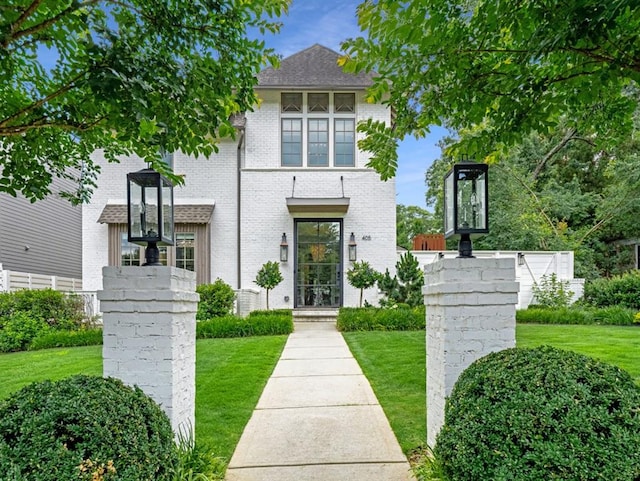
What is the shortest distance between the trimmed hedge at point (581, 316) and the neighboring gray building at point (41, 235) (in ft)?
42.8

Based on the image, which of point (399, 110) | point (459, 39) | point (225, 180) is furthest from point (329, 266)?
point (459, 39)

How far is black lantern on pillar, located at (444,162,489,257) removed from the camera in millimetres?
3123

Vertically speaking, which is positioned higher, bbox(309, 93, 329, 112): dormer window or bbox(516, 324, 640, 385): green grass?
bbox(309, 93, 329, 112): dormer window

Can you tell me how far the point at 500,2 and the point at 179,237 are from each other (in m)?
11.0

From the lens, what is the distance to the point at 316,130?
12648mm

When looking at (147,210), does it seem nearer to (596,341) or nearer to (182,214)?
(596,341)

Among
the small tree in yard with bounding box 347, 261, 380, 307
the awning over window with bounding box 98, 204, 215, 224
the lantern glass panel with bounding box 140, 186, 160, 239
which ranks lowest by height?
the small tree in yard with bounding box 347, 261, 380, 307

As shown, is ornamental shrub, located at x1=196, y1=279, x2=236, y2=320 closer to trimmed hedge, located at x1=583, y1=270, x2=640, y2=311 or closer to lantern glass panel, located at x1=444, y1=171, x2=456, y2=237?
lantern glass panel, located at x1=444, y1=171, x2=456, y2=237

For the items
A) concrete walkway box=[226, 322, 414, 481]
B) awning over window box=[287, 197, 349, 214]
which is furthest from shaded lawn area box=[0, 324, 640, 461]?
awning over window box=[287, 197, 349, 214]

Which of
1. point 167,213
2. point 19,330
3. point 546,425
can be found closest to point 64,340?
point 19,330

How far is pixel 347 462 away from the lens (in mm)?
3182

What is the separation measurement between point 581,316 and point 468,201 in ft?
30.4

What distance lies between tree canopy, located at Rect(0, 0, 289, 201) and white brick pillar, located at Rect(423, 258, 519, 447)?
6.24 ft

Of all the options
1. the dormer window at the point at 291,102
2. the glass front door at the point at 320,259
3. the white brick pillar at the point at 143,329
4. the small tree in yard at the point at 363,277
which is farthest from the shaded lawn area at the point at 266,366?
the dormer window at the point at 291,102
